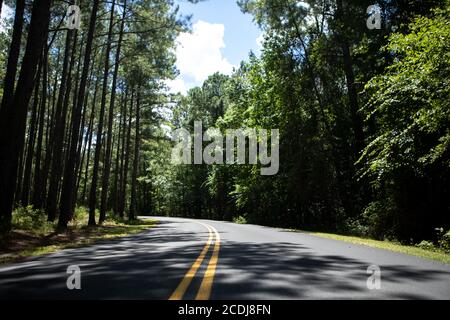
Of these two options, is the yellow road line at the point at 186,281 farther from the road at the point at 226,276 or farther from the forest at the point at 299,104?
the forest at the point at 299,104

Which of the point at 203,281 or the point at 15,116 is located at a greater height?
the point at 15,116

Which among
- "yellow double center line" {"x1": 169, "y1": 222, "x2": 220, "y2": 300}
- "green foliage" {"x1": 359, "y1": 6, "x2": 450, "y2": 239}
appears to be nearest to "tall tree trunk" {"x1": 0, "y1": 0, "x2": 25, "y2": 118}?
"yellow double center line" {"x1": 169, "y1": 222, "x2": 220, "y2": 300}

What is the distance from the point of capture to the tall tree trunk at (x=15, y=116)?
47.3 feet

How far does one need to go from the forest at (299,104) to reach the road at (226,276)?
6.07m

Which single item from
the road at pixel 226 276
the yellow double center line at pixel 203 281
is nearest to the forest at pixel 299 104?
the road at pixel 226 276

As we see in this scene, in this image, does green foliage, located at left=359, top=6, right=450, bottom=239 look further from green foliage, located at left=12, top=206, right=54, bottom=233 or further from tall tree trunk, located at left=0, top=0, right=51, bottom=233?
green foliage, located at left=12, top=206, right=54, bottom=233

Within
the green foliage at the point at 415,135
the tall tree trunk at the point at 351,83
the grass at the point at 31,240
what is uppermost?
the tall tree trunk at the point at 351,83

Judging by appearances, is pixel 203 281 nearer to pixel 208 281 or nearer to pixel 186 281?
pixel 208 281

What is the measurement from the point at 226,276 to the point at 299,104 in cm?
2541

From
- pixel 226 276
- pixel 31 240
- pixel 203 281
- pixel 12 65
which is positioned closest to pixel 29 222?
pixel 31 240

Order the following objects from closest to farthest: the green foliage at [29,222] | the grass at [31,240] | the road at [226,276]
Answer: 1. the road at [226,276]
2. the grass at [31,240]
3. the green foliage at [29,222]

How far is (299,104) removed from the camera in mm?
31297

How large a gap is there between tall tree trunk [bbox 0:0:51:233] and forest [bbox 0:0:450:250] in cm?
4
